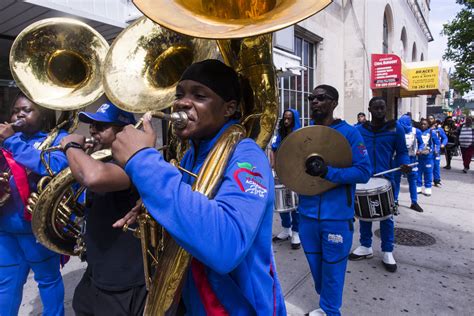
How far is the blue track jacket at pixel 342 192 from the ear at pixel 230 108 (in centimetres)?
138

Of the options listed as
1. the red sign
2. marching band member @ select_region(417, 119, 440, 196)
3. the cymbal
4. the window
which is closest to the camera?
the cymbal

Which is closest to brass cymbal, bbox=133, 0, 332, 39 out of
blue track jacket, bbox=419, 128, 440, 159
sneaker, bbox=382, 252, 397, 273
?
sneaker, bbox=382, 252, 397, 273

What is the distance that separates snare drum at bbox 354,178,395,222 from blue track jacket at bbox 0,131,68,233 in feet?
9.00

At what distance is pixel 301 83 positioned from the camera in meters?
10.8

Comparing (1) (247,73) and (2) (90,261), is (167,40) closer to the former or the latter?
(1) (247,73)

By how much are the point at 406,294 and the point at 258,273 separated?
2.70 metres

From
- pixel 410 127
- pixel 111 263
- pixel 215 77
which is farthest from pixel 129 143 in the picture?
pixel 410 127

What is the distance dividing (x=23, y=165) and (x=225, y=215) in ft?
6.20

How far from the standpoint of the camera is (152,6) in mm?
1212

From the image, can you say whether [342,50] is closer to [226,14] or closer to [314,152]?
[314,152]

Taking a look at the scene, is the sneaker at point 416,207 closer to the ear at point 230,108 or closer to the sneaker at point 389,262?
the sneaker at point 389,262

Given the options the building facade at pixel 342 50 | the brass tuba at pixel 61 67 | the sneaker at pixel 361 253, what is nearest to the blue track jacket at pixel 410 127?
the building facade at pixel 342 50

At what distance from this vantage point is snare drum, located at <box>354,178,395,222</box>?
331cm

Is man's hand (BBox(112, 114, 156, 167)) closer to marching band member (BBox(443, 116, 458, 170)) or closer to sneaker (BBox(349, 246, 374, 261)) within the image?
sneaker (BBox(349, 246, 374, 261))
